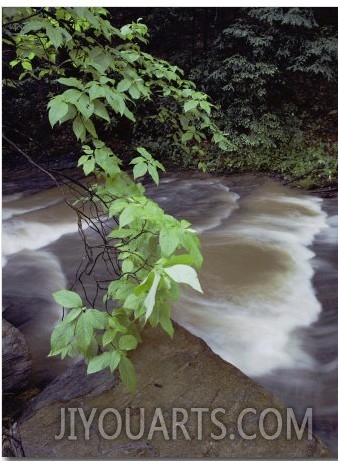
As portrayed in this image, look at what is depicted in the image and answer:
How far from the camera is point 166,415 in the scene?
1.53 meters

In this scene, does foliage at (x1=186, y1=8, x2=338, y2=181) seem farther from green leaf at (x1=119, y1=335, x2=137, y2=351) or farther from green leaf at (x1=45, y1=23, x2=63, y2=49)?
green leaf at (x1=119, y1=335, x2=137, y2=351)

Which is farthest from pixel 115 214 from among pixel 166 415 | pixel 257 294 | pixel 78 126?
pixel 257 294

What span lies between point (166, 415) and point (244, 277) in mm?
1139

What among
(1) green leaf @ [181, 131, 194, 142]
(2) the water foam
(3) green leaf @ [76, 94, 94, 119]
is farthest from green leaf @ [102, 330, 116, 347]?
(2) the water foam

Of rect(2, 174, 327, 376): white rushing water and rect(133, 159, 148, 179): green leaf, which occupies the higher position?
rect(133, 159, 148, 179): green leaf

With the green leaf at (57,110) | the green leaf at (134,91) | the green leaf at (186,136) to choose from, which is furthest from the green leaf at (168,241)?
the green leaf at (186,136)

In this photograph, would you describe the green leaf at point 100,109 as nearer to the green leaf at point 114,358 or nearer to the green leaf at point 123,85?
the green leaf at point 123,85

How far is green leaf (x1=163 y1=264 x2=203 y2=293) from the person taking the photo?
62 centimetres

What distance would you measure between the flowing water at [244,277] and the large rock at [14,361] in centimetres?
7

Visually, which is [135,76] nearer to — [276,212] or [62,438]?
[62,438]

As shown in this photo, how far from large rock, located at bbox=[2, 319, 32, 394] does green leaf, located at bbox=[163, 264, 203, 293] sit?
1390mm

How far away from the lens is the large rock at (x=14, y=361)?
1.73 m

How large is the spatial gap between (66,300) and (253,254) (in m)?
2.03

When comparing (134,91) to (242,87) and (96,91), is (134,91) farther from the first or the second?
(242,87)
